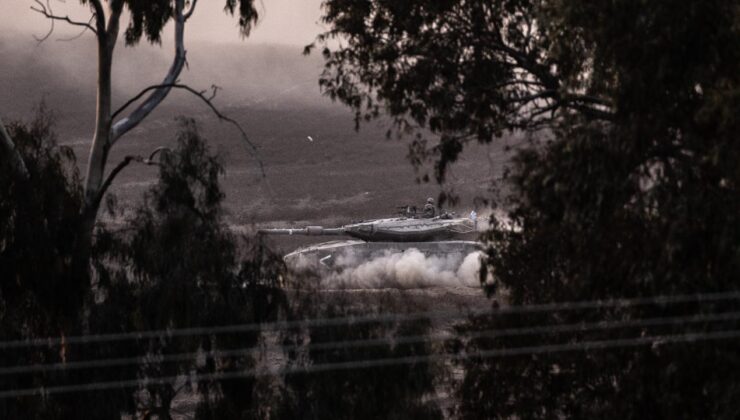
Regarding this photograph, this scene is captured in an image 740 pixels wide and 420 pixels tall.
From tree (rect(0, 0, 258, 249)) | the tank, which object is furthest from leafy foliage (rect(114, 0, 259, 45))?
the tank

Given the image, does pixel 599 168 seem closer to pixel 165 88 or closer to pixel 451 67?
pixel 451 67

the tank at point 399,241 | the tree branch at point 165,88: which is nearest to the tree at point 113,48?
the tree branch at point 165,88

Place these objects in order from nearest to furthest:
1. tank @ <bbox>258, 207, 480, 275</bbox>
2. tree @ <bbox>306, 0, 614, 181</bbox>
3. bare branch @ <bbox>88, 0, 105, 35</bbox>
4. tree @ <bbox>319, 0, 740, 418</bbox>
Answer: tree @ <bbox>319, 0, 740, 418</bbox>, tree @ <bbox>306, 0, 614, 181</bbox>, bare branch @ <bbox>88, 0, 105, 35</bbox>, tank @ <bbox>258, 207, 480, 275</bbox>

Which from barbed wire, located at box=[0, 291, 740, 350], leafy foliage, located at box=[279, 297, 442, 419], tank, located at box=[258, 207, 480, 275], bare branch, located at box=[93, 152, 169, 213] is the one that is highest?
bare branch, located at box=[93, 152, 169, 213]

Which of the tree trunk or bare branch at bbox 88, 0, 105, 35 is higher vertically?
bare branch at bbox 88, 0, 105, 35

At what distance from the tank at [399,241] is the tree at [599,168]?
141 ft

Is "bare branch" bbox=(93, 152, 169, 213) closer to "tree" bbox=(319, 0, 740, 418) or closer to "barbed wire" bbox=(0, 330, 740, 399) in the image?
"barbed wire" bbox=(0, 330, 740, 399)

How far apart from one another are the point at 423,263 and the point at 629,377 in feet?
162

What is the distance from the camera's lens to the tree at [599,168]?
13.4 metres

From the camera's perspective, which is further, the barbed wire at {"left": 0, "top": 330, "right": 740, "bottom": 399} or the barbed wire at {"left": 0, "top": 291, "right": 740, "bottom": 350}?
the barbed wire at {"left": 0, "top": 291, "right": 740, "bottom": 350}

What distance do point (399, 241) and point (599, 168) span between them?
49.0m

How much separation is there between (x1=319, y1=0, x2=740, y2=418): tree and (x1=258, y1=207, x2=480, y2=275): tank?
43118 mm

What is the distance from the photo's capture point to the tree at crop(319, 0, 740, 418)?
1338 cm

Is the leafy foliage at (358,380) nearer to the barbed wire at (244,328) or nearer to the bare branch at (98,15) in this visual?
the barbed wire at (244,328)
